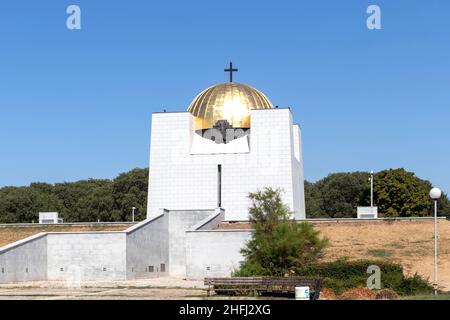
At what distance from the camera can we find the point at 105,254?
37406 millimetres

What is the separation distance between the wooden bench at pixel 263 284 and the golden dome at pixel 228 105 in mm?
29732

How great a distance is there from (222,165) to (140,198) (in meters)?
31.0

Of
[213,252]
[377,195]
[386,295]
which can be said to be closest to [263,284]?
[386,295]

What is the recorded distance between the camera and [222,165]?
51375 millimetres

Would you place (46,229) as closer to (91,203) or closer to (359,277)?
(359,277)

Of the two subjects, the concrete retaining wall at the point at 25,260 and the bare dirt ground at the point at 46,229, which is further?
the bare dirt ground at the point at 46,229

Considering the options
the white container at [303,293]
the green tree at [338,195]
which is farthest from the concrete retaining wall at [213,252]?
the green tree at [338,195]

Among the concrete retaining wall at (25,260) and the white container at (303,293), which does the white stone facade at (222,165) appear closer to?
the concrete retaining wall at (25,260)

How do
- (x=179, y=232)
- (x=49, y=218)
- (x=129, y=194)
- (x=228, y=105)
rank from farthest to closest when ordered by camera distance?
(x=129, y=194) → (x=228, y=105) → (x=49, y=218) → (x=179, y=232)

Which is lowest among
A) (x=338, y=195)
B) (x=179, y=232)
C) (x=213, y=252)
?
(x=213, y=252)

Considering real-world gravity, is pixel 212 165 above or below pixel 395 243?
above

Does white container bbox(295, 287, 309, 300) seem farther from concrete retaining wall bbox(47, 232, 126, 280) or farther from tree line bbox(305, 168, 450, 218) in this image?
tree line bbox(305, 168, 450, 218)

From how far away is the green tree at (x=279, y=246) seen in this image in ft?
94.4

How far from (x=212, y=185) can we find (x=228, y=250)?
13.9 metres
